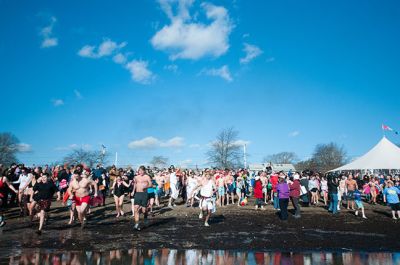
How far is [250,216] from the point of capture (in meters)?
15.0

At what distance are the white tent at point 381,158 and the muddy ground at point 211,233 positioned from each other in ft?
44.8

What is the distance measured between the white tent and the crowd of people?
367cm

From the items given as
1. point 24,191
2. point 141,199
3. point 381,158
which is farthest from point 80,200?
point 381,158

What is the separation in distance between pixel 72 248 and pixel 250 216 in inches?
362

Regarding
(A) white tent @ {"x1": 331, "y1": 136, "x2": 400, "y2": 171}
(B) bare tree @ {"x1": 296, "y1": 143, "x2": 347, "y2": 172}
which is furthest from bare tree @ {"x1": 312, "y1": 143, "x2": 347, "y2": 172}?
(A) white tent @ {"x1": 331, "y1": 136, "x2": 400, "y2": 171}

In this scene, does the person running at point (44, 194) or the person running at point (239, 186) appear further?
the person running at point (239, 186)

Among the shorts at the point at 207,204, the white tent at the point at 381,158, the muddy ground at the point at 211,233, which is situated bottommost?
the muddy ground at the point at 211,233

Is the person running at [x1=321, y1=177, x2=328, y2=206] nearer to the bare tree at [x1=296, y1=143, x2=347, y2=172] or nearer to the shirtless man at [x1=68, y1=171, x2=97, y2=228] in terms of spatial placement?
the shirtless man at [x1=68, y1=171, x2=97, y2=228]

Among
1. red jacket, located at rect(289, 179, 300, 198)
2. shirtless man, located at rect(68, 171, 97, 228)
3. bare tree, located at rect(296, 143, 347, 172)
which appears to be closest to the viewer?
shirtless man, located at rect(68, 171, 97, 228)

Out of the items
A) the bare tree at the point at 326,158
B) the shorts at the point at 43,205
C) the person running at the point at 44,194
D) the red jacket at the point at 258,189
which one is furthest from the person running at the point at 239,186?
the bare tree at the point at 326,158

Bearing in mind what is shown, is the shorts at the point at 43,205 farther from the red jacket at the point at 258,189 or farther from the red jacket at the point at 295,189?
the red jacket at the point at 258,189

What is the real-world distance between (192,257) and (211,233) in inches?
133

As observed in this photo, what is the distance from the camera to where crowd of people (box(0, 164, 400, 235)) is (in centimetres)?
1116

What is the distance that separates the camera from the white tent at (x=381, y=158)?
27352 millimetres
